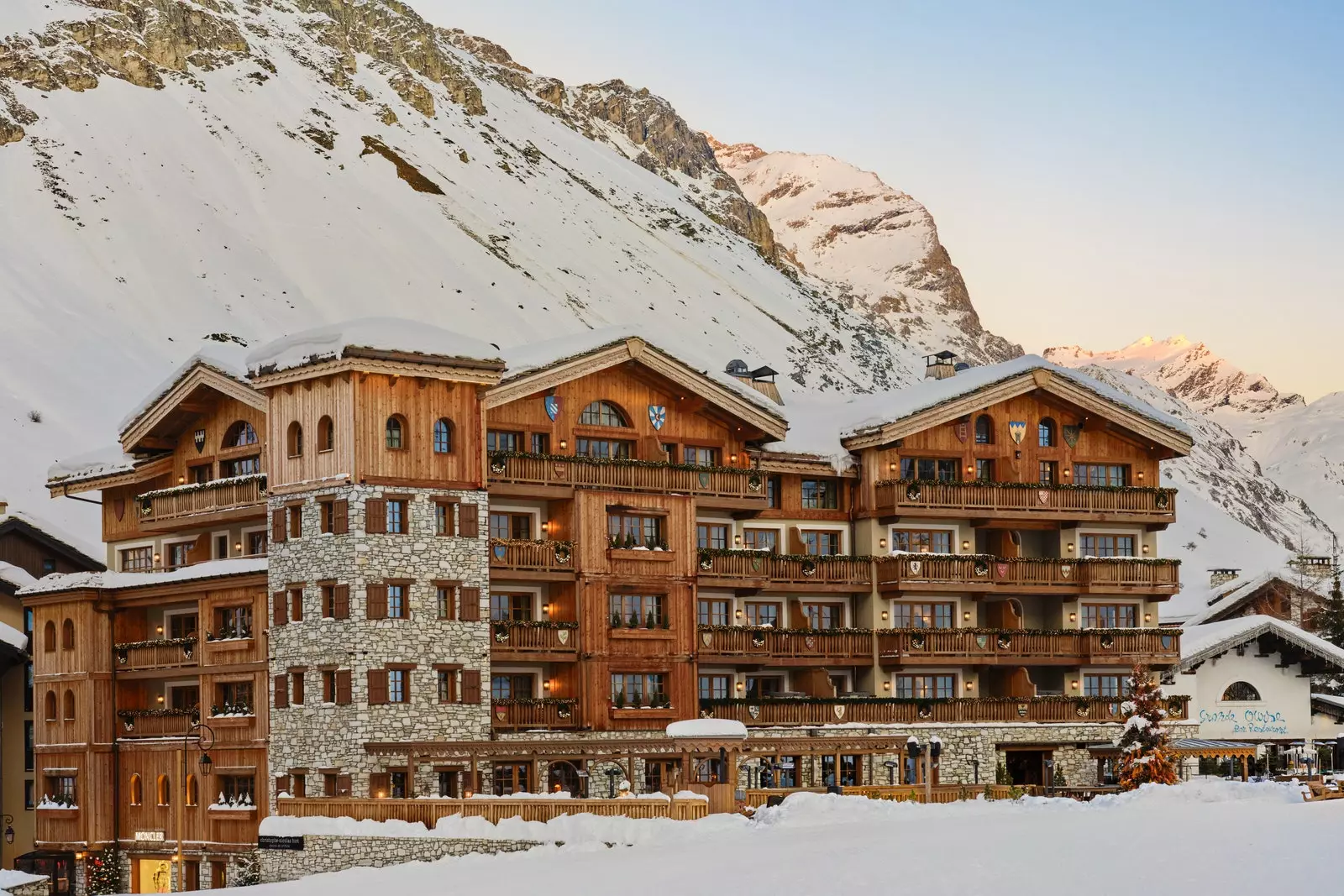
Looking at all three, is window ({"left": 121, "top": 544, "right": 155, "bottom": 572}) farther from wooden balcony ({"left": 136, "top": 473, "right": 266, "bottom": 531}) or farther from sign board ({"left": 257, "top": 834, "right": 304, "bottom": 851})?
sign board ({"left": 257, "top": 834, "right": 304, "bottom": 851})

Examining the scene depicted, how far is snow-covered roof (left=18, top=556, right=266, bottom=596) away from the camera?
67.1 metres

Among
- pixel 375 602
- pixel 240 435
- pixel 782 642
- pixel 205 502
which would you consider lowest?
pixel 782 642

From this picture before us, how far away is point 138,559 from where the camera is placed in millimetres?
75000

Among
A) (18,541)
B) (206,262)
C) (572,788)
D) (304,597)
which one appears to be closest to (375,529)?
(304,597)

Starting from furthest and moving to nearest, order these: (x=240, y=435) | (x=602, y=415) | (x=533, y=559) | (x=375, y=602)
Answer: (x=240, y=435), (x=602, y=415), (x=533, y=559), (x=375, y=602)

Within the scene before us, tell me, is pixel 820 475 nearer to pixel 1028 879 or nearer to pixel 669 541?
pixel 669 541

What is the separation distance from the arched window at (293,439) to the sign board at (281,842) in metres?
11.2

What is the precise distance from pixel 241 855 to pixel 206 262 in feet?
420

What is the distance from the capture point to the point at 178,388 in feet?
230

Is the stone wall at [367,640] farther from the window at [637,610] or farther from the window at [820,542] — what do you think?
the window at [820,542]

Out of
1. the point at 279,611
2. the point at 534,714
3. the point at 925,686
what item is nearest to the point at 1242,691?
the point at 925,686

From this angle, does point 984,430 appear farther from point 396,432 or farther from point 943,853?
point 943,853

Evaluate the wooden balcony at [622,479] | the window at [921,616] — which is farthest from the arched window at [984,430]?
the wooden balcony at [622,479]

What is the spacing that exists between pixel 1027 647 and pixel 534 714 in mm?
18695
